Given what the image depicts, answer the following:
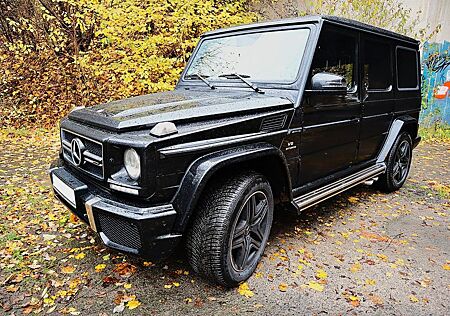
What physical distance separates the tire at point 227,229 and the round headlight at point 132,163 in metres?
0.50

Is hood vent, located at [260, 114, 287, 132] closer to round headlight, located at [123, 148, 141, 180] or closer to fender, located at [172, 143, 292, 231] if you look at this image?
fender, located at [172, 143, 292, 231]

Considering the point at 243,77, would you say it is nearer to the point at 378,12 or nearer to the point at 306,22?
the point at 306,22

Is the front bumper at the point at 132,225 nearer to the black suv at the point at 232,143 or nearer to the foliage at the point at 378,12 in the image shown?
the black suv at the point at 232,143

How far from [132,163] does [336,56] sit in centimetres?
227

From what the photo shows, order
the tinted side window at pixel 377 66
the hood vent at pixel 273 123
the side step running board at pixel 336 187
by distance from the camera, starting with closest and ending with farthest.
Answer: the hood vent at pixel 273 123, the side step running board at pixel 336 187, the tinted side window at pixel 377 66

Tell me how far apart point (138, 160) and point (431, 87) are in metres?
10.4

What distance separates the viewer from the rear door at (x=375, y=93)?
3926mm

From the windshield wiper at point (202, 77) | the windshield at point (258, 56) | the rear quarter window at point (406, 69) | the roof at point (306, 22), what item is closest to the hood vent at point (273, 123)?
the windshield at point (258, 56)

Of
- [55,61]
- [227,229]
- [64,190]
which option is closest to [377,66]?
[227,229]

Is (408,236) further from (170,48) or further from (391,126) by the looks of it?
(170,48)

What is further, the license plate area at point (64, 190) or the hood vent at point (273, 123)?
the hood vent at point (273, 123)

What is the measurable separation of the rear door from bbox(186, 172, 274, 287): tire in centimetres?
184

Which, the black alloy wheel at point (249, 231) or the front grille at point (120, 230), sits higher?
the front grille at point (120, 230)

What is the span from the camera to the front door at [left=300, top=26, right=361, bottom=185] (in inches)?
125
